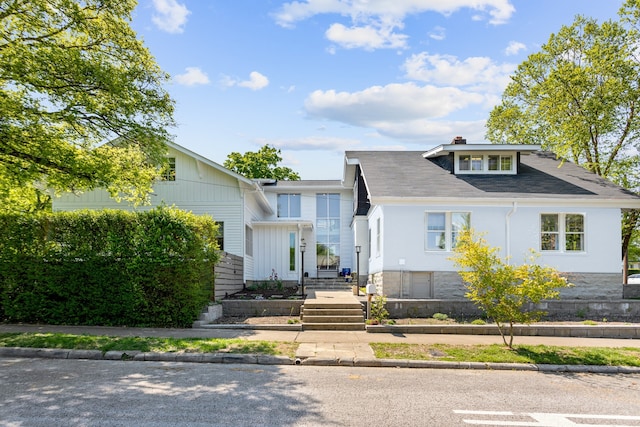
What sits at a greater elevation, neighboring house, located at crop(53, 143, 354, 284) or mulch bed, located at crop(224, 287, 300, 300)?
neighboring house, located at crop(53, 143, 354, 284)

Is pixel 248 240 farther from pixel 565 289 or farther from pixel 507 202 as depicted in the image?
pixel 565 289

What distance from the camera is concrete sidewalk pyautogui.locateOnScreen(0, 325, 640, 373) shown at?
9516 mm

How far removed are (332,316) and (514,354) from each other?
525cm

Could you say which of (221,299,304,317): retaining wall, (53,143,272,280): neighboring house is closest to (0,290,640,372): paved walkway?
(221,299,304,317): retaining wall

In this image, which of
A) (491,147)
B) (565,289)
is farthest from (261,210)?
(565,289)

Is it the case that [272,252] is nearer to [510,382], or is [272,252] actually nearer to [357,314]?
[357,314]

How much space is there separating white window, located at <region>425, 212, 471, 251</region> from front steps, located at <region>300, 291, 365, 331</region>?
3808 mm

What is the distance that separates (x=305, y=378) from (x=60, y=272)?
8643mm

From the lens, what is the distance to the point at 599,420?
6160 millimetres

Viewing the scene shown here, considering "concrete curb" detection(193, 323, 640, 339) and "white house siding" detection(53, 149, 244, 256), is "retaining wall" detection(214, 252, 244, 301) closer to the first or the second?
"white house siding" detection(53, 149, 244, 256)

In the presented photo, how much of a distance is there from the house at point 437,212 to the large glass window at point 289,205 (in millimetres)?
2723

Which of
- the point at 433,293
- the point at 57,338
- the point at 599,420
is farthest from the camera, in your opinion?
the point at 433,293

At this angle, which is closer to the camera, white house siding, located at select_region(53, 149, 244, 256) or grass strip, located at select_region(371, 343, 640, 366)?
grass strip, located at select_region(371, 343, 640, 366)

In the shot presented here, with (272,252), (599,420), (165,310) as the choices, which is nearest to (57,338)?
(165,310)
